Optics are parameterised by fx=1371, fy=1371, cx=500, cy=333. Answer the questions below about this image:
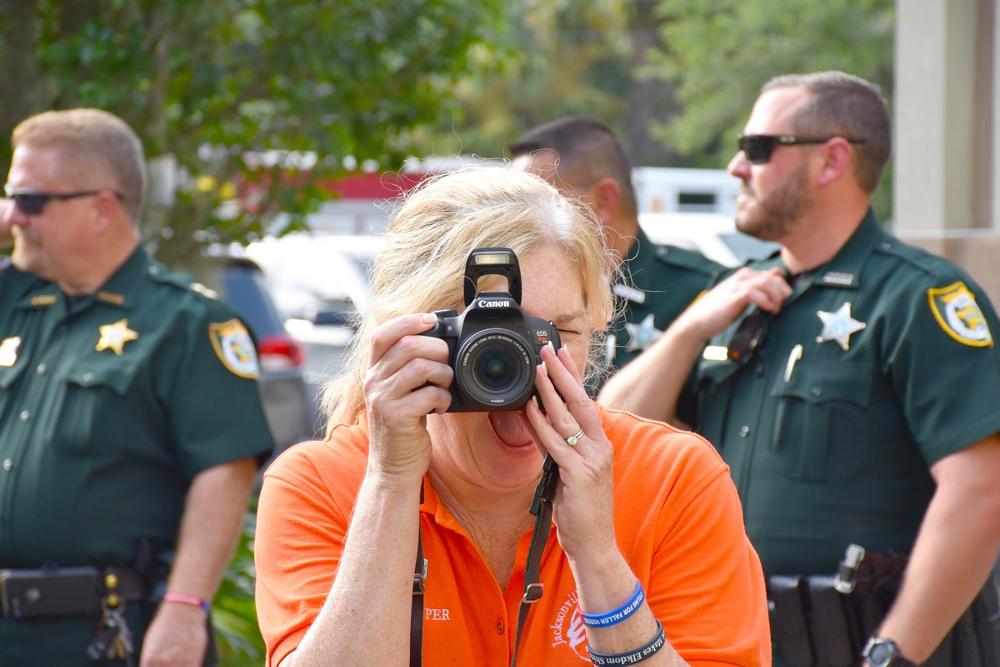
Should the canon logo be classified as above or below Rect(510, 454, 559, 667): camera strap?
above

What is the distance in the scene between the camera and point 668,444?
2.18 m

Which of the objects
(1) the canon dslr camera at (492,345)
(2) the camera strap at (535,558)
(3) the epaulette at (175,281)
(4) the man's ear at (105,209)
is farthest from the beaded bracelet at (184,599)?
(1) the canon dslr camera at (492,345)

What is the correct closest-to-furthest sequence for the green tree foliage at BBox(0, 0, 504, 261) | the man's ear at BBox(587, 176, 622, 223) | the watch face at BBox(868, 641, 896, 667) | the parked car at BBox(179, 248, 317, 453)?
1. the watch face at BBox(868, 641, 896, 667)
2. the man's ear at BBox(587, 176, 622, 223)
3. the green tree foliage at BBox(0, 0, 504, 261)
4. the parked car at BBox(179, 248, 317, 453)

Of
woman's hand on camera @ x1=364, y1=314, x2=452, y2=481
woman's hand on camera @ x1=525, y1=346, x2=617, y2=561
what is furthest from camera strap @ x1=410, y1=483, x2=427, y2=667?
woman's hand on camera @ x1=525, y1=346, x2=617, y2=561

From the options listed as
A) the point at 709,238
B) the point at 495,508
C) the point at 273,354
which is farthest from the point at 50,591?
the point at 709,238

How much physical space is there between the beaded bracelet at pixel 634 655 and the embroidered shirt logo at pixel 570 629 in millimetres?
154

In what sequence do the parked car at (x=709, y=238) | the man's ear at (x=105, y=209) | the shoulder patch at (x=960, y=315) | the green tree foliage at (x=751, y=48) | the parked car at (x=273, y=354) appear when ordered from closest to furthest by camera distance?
the shoulder patch at (x=960, y=315)
the man's ear at (x=105, y=209)
the parked car at (x=273, y=354)
the parked car at (x=709, y=238)
the green tree foliage at (x=751, y=48)

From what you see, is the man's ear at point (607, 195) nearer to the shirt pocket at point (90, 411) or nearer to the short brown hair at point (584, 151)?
the short brown hair at point (584, 151)

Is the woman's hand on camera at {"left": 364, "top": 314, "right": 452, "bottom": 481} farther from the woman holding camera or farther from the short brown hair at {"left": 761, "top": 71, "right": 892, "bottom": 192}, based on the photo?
the short brown hair at {"left": 761, "top": 71, "right": 892, "bottom": 192}

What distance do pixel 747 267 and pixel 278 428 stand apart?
5.23 m

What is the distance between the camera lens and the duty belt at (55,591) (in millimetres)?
3635

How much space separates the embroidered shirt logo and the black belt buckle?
199 cm

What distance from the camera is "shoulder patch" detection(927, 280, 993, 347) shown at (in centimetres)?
332

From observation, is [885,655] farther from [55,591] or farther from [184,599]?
[55,591]
